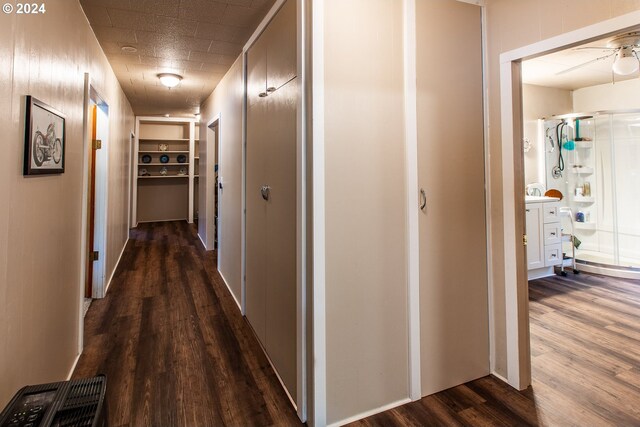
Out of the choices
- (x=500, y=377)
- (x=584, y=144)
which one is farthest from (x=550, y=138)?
(x=500, y=377)

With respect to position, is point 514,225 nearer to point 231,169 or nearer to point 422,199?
point 422,199

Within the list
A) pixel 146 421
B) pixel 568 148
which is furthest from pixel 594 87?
pixel 146 421

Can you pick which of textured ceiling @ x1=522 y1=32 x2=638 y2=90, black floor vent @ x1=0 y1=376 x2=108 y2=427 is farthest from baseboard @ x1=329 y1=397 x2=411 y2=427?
textured ceiling @ x1=522 y1=32 x2=638 y2=90

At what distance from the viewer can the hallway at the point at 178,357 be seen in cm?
183

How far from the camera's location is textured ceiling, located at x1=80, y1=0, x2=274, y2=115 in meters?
2.35

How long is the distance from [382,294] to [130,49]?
11.0ft

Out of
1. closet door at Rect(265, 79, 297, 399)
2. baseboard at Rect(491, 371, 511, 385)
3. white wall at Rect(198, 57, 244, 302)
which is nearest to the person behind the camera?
closet door at Rect(265, 79, 297, 399)

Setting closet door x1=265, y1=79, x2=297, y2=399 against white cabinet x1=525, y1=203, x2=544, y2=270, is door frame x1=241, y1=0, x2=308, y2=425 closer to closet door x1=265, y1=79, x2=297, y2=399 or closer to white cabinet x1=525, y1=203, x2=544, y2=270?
closet door x1=265, y1=79, x2=297, y2=399

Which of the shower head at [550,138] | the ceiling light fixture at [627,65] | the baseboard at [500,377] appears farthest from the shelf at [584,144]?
the baseboard at [500,377]

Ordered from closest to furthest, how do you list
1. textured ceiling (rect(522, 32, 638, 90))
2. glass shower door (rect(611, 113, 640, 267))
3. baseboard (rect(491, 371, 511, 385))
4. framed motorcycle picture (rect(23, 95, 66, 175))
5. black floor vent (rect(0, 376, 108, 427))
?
black floor vent (rect(0, 376, 108, 427)) → framed motorcycle picture (rect(23, 95, 66, 175)) → baseboard (rect(491, 371, 511, 385)) → textured ceiling (rect(522, 32, 638, 90)) → glass shower door (rect(611, 113, 640, 267))

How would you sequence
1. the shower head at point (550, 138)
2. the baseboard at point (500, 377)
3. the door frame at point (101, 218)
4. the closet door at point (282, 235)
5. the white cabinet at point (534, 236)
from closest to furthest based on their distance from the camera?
the closet door at point (282, 235), the baseboard at point (500, 377), the door frame at point (101, 218), the white cabinet at point (534, 236), the shower head at point (550, 138)

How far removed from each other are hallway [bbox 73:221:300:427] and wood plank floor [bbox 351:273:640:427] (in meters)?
0.75

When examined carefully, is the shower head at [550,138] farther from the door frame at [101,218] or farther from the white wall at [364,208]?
the door frame at [101,218]

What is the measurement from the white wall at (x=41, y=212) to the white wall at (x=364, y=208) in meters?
1.31
